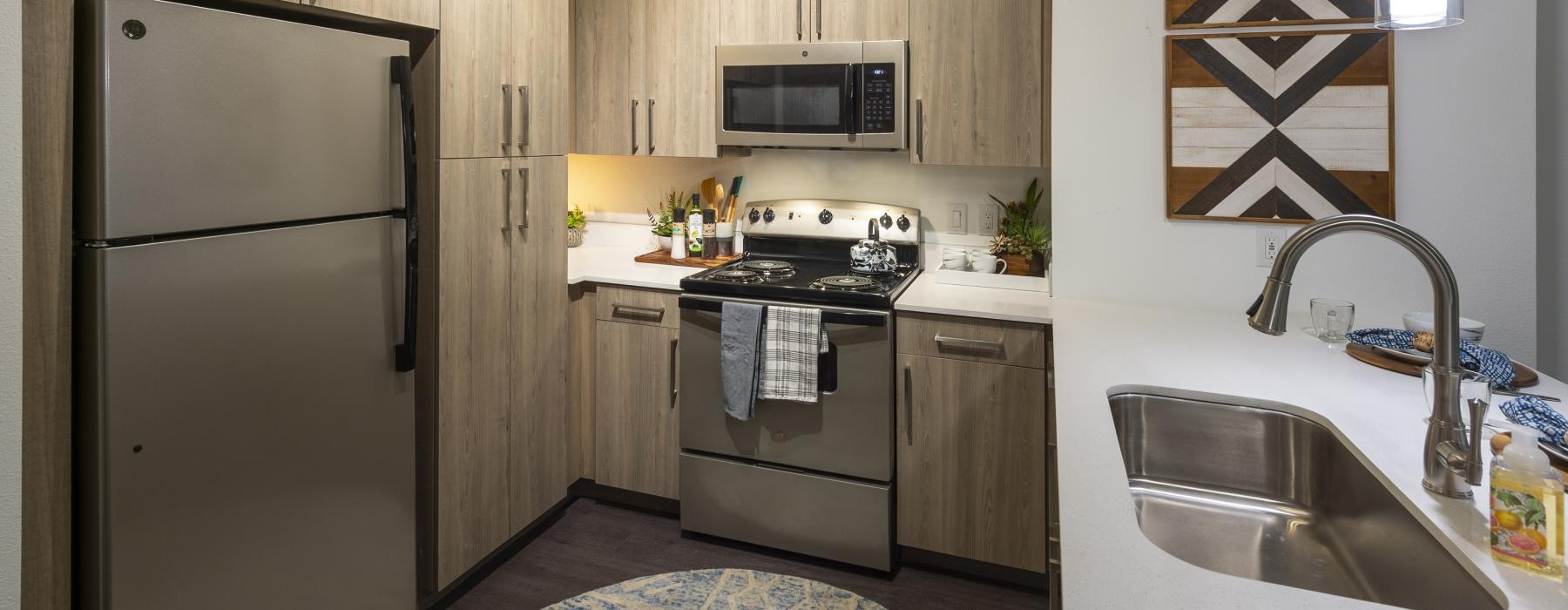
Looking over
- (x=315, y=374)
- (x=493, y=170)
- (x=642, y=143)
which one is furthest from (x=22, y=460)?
(x=642, y=143)

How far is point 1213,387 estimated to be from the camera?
Answer: 1649 mm

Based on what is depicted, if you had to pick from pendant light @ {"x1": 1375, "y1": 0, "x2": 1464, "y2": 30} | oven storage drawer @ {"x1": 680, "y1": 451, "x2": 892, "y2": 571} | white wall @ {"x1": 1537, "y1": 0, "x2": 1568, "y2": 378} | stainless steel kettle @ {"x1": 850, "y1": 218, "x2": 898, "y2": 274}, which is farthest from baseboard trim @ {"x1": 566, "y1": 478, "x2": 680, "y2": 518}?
white wall @ {"x1": 1537, "y1": 0, "x2": 1568, "y2": 378}

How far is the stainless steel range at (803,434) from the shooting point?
262 cm

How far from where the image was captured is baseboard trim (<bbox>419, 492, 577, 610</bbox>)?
245 cm

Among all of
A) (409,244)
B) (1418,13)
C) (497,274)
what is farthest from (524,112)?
(1418,13)

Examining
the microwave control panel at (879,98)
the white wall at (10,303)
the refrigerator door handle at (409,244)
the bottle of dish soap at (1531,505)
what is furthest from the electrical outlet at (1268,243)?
the white wall at (10,303)

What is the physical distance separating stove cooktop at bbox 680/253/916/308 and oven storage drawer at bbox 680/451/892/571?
56cm

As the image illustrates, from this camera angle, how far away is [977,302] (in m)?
2.60

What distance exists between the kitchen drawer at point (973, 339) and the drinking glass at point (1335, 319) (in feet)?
2.19

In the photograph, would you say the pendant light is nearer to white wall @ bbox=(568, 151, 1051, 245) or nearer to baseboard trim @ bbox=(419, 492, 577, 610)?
white wall @ bbox=(568, 151, 1051, 245)

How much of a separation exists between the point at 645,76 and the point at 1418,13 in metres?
2.30

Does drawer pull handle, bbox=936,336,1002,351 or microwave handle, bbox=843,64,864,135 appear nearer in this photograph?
drawer pull handle, bbox=936,336,1002,351

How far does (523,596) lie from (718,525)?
2.14 feet

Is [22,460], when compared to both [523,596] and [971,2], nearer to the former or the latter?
[523,596]
